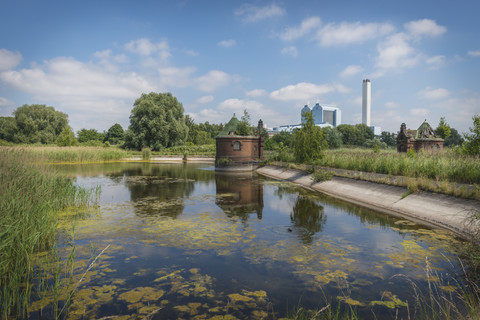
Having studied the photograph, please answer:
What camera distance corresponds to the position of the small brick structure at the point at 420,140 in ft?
139

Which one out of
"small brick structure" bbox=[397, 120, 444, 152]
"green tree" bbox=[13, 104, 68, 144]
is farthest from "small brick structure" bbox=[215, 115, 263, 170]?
"green tree" bbox=[13, 104, 68, 144]

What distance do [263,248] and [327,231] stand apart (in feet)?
11.0

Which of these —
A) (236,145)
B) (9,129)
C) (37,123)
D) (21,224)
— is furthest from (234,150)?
(9,129)

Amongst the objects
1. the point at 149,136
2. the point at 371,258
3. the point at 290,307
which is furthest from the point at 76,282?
the point at 149,136

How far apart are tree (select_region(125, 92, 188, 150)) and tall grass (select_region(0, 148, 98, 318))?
182ft

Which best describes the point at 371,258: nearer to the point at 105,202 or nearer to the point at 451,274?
the point at 451,274

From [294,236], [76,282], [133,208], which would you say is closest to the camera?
[76,282]

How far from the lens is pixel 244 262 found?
7.79 meters

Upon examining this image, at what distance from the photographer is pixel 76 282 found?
6332 mm

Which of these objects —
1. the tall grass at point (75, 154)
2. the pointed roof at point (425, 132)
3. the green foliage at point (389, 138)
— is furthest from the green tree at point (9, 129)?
the green foliage at point (389, 138)

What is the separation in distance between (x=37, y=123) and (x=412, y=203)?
8825 centimetres

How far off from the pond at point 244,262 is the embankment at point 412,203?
2.61 ft

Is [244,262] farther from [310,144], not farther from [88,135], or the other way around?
[88,135]

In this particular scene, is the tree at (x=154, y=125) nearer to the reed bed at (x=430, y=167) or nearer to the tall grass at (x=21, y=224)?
the reed bed at (x=430, y=167)
